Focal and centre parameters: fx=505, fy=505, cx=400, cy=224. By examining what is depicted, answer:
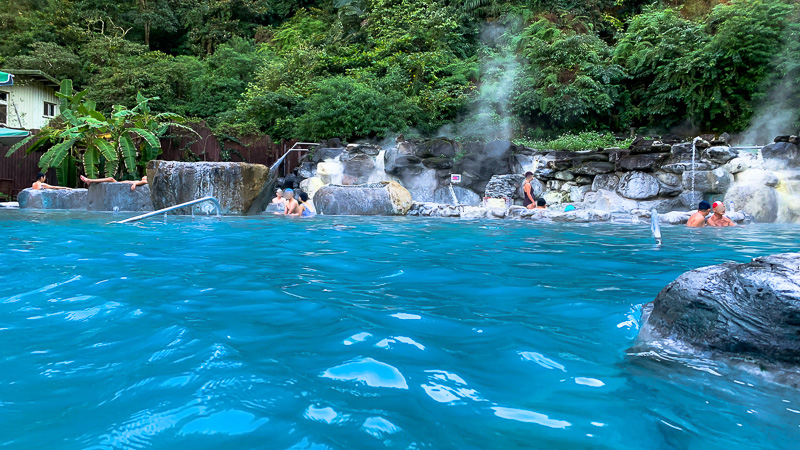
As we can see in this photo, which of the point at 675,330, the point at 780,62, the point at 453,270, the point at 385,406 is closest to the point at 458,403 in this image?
the point at 385,406

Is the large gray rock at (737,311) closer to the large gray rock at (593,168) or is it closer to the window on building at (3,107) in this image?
the large gray rock at (593,168)

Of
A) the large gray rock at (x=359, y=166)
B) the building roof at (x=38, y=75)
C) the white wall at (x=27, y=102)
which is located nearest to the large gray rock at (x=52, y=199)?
the large gray rock at (x=359, y=166)

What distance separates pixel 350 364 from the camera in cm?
202

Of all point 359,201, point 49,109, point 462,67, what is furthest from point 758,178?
point 49,109

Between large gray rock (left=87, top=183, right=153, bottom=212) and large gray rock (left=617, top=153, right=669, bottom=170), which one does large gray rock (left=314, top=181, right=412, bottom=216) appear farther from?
large gray rock (left=617, top=153, right=669, bottom=170)

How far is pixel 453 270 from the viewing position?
14.2ft

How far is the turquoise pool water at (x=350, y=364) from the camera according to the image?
4.96 feet

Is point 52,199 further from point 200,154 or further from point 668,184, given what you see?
point 668,184

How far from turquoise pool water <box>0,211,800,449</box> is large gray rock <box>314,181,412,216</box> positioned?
736cm

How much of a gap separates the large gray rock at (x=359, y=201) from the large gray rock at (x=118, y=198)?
4017 mm

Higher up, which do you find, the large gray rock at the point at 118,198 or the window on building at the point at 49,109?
the window on building at the point at 49,109

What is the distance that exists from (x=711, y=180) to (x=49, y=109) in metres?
25.6

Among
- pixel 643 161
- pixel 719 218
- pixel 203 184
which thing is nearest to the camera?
pixel 719 218

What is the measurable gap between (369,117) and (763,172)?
11450mm
